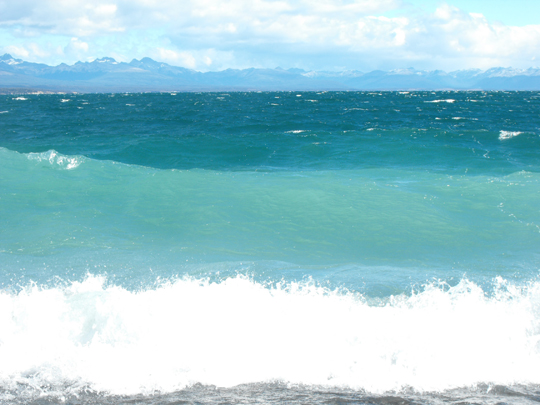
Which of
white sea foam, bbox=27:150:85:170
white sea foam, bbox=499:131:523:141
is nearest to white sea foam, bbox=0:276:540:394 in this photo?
white sea foam, bbox=27:150:85:170

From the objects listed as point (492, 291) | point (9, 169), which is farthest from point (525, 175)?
point (9, 169)

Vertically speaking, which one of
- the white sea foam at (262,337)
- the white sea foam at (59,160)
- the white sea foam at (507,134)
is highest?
the white sea foam at (507,134)

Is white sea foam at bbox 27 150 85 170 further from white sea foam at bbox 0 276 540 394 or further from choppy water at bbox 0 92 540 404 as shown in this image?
white sea foam at bbox 0 276 540 394

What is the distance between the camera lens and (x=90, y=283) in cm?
599

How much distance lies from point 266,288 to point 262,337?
1134mm

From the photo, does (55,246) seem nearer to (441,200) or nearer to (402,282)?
(402,282)

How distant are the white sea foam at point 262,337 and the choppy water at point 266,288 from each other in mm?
22

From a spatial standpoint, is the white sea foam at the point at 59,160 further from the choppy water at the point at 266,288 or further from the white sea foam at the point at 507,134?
the white sea foam at the point at 507,134

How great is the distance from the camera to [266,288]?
584 centimetres

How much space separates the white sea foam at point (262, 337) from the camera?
409cm

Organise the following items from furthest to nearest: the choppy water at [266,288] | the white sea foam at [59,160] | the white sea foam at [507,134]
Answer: the white sea foam at [507,134]
the white sea foam at [59,160]
the choppy water at [266,288]

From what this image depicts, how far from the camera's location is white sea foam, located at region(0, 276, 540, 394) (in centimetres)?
409

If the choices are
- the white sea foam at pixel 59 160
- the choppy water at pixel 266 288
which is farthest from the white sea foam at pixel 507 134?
the white sea foam at pixel 59 160

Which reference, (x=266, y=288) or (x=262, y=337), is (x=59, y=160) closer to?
(x=266, y=288)
